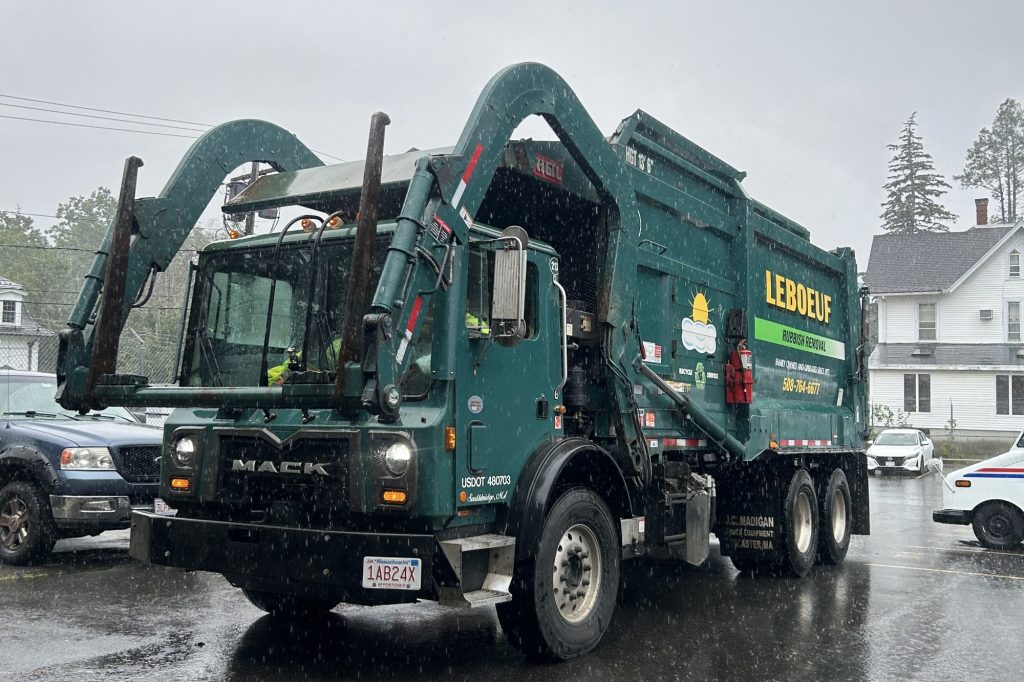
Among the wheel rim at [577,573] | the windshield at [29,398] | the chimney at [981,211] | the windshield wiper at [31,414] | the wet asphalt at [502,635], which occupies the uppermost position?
the chimney at [981,211]

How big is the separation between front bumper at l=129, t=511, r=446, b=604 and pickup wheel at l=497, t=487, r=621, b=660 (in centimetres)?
67

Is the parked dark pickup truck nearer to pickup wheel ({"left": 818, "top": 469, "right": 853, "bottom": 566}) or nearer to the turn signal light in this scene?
the turn signal light

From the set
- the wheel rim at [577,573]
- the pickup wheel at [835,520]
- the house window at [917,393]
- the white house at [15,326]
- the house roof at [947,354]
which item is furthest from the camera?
the house window at [917,393]

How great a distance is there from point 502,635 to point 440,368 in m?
2.33

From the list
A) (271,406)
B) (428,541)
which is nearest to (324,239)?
(271,406)

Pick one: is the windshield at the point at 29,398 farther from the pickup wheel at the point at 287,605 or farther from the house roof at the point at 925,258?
the house roof at the point at 925,258

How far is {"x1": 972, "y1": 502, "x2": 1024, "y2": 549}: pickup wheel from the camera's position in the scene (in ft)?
39.8

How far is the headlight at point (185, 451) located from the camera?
19.2 feet

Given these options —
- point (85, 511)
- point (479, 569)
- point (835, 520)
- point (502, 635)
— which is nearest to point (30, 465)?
point (85, 511)

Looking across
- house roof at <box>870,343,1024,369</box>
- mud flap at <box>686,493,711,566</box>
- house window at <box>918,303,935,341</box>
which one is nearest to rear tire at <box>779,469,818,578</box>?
mud flap at <box>686,493,711,566</box>

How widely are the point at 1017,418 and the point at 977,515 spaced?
2778cm

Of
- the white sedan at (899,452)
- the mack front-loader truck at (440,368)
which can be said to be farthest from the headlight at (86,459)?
the white sedan at (899,452)

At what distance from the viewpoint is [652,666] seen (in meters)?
6.01

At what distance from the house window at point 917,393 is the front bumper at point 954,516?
27673 millimetres
